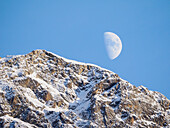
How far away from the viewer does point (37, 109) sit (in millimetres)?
192000

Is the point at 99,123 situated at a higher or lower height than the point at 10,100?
lower

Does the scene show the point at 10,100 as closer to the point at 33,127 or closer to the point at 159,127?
the point at 33,127

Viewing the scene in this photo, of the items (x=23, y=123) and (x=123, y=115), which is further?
(x=123, y=115)

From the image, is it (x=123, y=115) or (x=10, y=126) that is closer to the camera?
(x=10, y=126)

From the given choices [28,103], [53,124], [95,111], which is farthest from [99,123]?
[28,103]

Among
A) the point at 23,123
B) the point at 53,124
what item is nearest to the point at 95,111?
the point at 53,124

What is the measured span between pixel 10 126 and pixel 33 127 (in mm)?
9429

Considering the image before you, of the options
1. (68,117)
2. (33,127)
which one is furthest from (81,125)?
(33,127)

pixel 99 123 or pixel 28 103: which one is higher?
pixel 28 103

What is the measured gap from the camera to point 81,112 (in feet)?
655

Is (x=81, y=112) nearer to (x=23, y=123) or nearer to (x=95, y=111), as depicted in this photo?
(x=95, y=111)

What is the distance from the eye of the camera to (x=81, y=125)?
188 meters

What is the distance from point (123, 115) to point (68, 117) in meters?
25.6

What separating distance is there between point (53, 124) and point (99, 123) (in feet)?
66.1
